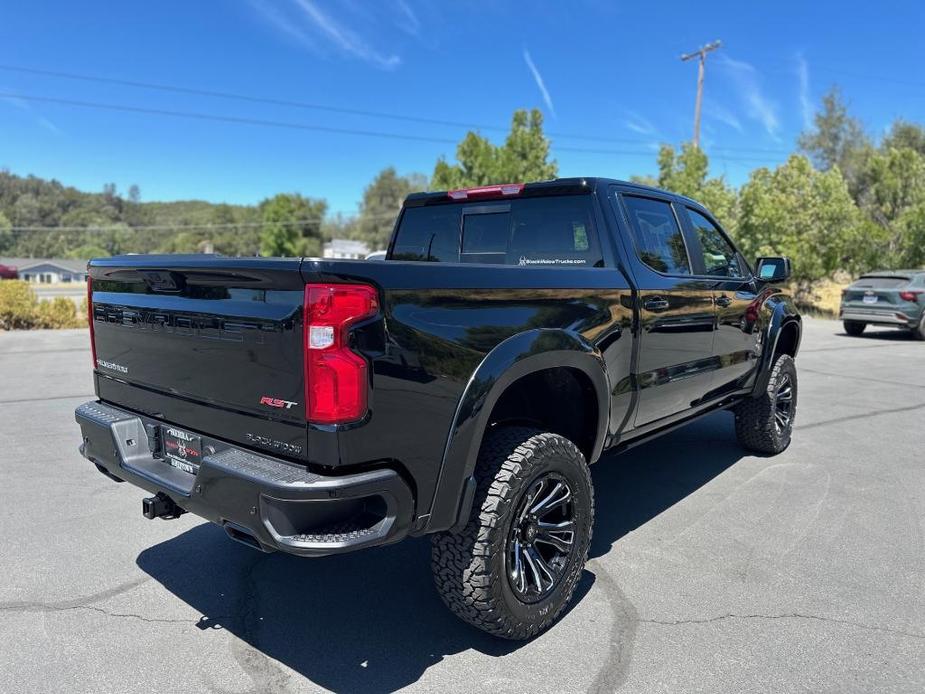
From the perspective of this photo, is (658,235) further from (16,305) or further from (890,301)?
(16,305)

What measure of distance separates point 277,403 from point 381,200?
87.9m

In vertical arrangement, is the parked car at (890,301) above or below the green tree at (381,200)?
below

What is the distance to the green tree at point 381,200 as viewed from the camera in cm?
8382

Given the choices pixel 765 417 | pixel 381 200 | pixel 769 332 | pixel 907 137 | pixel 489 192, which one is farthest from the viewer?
pixel 381 200

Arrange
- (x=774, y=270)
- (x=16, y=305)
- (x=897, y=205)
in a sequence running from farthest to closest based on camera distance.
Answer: (x=897, y=205) < (x=16, y=305) < (x=774, y=270)

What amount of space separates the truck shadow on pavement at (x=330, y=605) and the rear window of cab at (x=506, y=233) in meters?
1.74

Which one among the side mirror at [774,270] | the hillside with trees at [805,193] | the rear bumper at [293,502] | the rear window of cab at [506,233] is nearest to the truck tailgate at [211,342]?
the rear bumper at [293,502]

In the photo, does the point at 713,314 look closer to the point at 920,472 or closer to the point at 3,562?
the point at 920,472

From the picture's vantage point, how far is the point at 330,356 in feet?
6.96

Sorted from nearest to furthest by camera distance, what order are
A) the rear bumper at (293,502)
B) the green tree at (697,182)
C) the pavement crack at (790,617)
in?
the rear bumper at (293,502)
the pavement crack at (790,617)
the green tree at (697,182)

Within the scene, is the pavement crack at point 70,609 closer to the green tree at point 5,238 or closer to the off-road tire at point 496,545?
the off-road tire at point 496,545

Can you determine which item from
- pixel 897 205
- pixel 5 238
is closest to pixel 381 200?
pixel 5 238

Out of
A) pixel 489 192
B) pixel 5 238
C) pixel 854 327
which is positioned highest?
pixel 5 238

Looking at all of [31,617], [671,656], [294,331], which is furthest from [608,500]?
[31,617]
